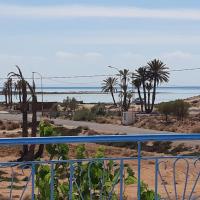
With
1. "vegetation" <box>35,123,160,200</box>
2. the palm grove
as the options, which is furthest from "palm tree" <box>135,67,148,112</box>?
"vegetation" <box>35,123,160,200</box>

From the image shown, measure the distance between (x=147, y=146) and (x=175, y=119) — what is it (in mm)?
22645

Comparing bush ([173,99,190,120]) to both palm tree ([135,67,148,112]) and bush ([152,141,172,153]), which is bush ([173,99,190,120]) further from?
bush ([152,141,172,153])

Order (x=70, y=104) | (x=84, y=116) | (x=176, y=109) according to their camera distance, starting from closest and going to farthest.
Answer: (x=176, y=109), (x=84, y=116), (x=70, y=104)

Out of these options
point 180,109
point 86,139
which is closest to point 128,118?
point 180,109

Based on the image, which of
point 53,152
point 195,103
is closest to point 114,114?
point 195,103

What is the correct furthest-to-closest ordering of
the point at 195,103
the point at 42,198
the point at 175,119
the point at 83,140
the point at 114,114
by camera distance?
the point at 195,103, the point at 114,114, the point at 175,119, the point at 42,198, the point at 83,140

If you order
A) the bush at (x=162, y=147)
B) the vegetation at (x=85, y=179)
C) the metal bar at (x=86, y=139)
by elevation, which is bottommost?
the bush at (x=162, y=147)

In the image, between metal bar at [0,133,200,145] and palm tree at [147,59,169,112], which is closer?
metal bar at [0,133,200,145]

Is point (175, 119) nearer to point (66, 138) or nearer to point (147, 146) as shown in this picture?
point (147, 146)

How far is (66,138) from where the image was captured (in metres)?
5.10

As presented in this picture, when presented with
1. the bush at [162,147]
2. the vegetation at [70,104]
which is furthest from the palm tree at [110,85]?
the bush at [162,147]

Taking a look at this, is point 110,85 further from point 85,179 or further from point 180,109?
point 85,179

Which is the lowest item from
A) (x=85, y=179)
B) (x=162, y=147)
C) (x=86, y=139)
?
(x=162, y=147)

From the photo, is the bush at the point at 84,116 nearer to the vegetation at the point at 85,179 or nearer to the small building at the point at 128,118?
the small building at the point at 128,118
